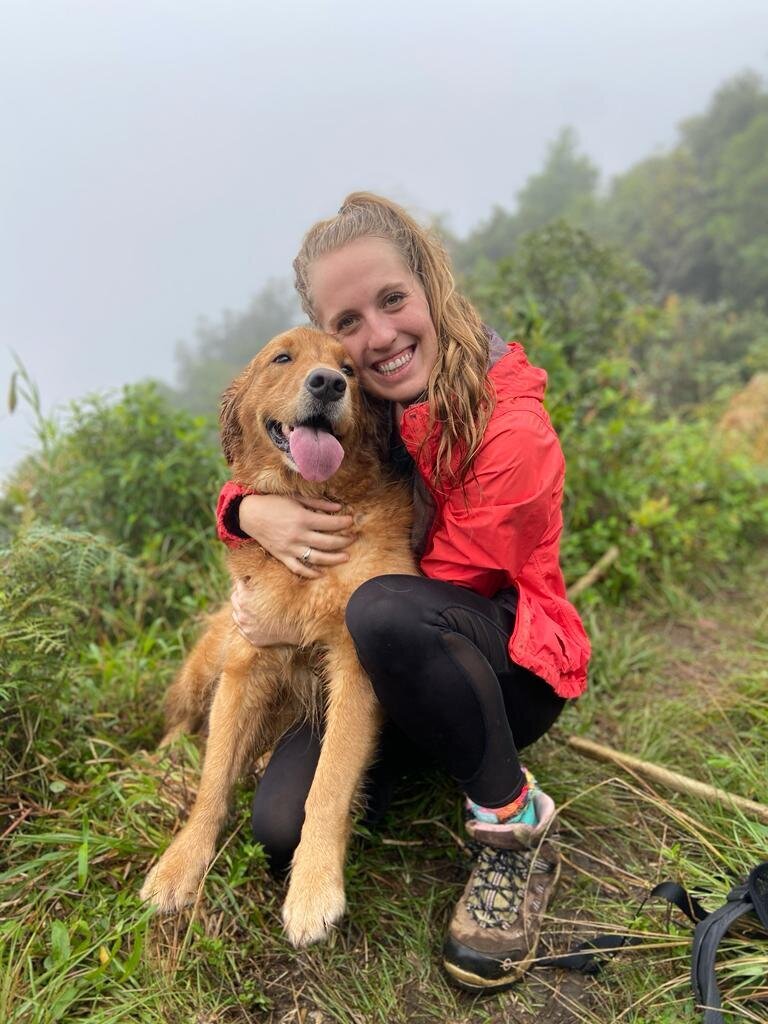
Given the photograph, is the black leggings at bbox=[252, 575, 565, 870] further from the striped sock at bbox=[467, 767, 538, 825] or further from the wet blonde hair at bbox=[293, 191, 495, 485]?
the wet blonde hair at bbox=[293, 191, 495, 485]

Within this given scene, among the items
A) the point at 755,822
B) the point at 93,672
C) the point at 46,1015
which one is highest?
the point at 93,672

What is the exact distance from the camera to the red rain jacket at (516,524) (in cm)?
188

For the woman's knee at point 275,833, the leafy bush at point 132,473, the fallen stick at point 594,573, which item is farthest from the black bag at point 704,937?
the leafy bush at point 132,473

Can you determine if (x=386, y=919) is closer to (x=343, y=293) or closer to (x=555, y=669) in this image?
(x=555, y=669)

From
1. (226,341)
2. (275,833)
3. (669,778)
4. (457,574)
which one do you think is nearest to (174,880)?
(275,833)

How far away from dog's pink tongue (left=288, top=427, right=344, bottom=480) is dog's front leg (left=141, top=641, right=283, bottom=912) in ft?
2.01

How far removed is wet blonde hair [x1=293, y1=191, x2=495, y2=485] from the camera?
1.93 metres

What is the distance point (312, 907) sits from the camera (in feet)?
5.64

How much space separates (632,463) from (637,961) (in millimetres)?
3160

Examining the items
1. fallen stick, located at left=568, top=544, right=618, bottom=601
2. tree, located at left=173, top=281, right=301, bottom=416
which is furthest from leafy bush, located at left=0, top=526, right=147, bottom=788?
tree, located at left=173, top=281, right=301, bottom=416

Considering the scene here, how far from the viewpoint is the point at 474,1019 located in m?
1.75

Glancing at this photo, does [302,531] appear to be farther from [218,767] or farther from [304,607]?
[218,767]

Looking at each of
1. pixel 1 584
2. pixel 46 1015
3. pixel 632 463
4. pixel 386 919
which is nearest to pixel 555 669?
pixel 386 919

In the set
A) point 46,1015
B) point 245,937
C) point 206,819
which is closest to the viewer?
point 46,1015
